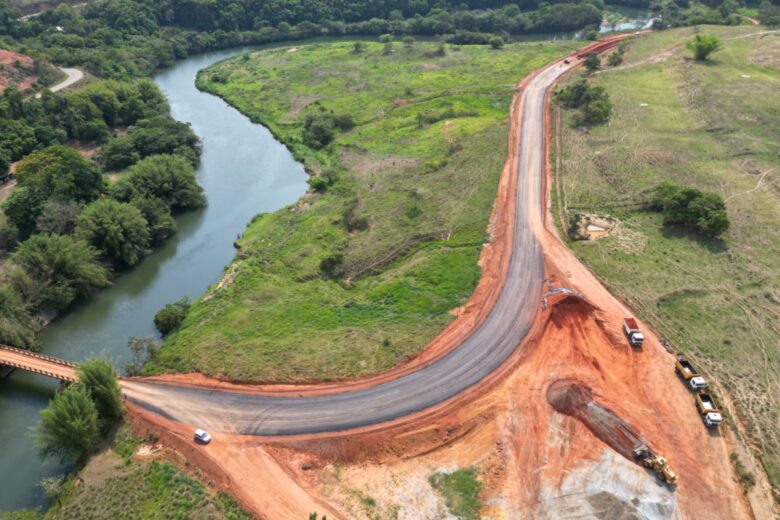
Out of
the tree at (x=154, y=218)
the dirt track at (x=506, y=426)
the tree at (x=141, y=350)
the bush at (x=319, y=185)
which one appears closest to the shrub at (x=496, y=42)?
the bush at (x=319, y=185)

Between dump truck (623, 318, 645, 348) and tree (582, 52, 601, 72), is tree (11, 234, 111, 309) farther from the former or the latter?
tree (582, 52, 601, 72)

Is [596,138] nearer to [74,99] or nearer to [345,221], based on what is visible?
[345,221]

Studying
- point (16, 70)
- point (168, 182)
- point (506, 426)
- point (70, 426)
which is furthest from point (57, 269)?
point (16, 70)

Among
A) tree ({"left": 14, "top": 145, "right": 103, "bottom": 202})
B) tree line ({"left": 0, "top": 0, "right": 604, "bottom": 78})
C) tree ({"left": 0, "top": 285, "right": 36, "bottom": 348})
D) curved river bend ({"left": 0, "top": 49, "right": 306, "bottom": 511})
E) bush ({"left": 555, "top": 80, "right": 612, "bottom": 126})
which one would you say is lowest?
curved river bend ({"left": 0, "top": 49, "right": 306, "bottom": 511})

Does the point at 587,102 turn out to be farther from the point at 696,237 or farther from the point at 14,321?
the point at 14,321

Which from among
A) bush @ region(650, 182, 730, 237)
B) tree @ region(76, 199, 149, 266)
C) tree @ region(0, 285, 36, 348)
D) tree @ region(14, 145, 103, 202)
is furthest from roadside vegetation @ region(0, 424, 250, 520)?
bush @ region(650, 182, 730, 237)

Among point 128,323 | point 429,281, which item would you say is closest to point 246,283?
point 128,323
